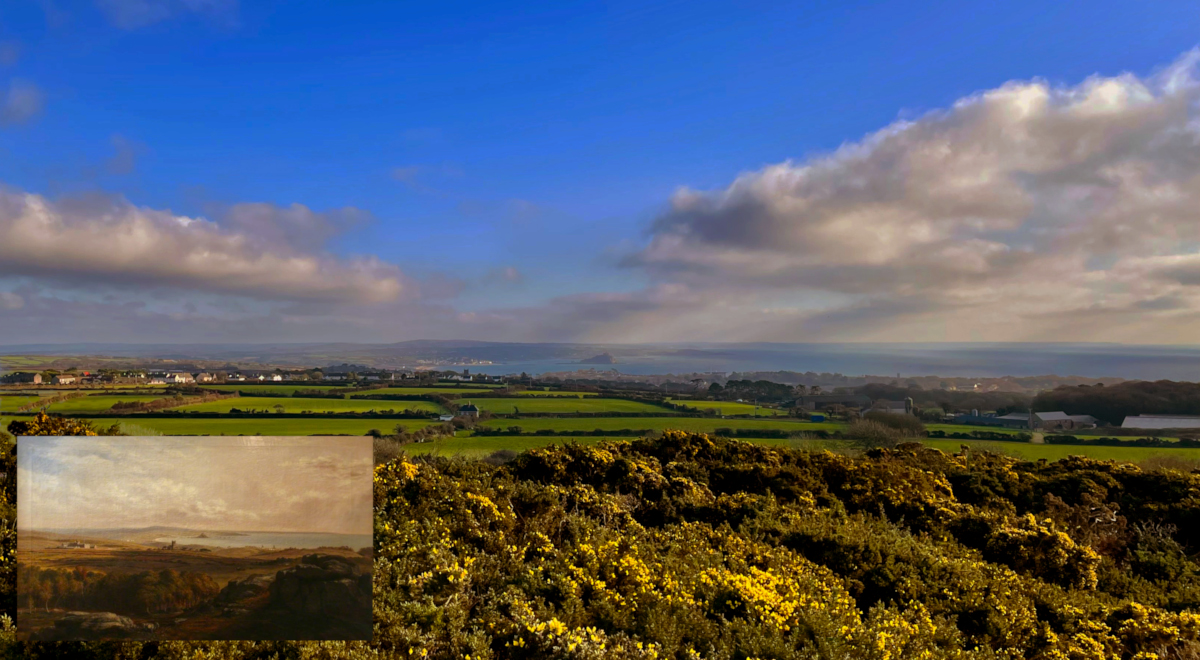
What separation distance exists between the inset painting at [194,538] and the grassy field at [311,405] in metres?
26.1

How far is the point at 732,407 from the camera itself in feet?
158

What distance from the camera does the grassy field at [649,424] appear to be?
34.5 m

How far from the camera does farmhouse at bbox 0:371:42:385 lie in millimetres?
21062

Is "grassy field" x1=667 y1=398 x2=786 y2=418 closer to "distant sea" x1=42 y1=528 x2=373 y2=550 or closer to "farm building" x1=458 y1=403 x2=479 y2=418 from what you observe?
A: "farm building" x1=458 y1=403 x2=479 y2=418

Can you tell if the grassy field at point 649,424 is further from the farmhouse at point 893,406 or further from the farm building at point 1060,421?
the farm building at point 1060,421

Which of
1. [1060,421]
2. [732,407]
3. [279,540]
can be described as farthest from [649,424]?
[279,540]

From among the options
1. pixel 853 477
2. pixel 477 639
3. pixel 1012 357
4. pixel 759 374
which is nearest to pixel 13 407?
pixel 477 639

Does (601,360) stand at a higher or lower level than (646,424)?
higher

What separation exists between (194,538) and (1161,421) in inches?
2132

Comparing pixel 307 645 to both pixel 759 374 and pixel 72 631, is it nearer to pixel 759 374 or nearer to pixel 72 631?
pixel 72 631

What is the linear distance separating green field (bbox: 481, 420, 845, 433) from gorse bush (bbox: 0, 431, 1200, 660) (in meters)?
21.0

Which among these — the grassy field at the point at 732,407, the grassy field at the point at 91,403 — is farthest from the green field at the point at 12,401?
the grassy field at the point at 732,407

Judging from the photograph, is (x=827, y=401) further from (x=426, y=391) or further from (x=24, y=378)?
(x=24, y=378)

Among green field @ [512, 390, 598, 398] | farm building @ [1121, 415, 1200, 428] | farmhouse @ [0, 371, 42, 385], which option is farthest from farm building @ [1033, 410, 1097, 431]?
farmhouse @ [0, 371, 42, 385]
